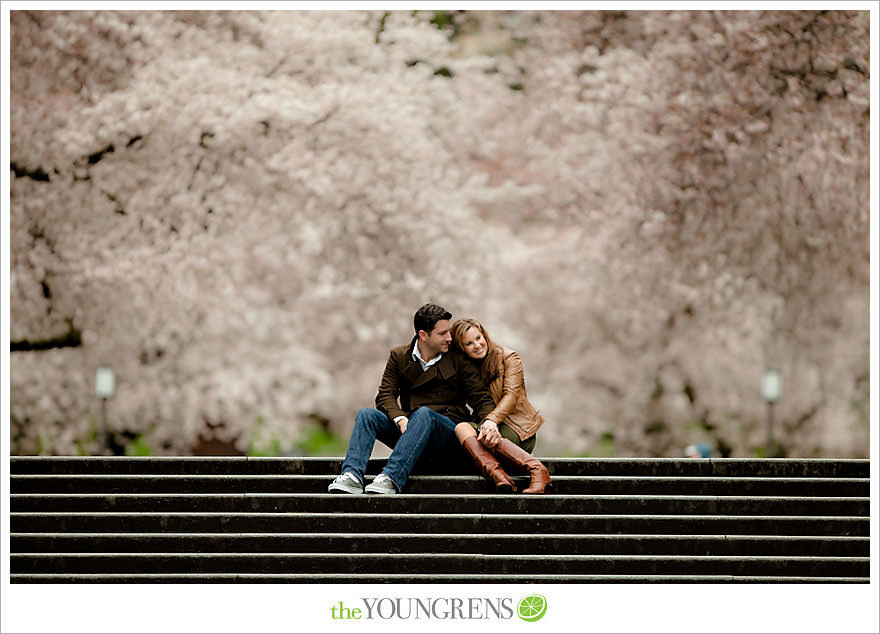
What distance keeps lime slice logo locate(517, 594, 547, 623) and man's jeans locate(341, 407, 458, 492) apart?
93cm

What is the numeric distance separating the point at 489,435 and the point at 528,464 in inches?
10.7

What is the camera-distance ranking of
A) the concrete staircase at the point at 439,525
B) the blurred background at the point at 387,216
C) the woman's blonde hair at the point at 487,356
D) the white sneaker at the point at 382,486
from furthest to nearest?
the blurred background at the point at 387,216, the woman's blonde hair at the point at 487,356, the white sneaker at the point at 382,486, the concrete staircase at the point at 439,525

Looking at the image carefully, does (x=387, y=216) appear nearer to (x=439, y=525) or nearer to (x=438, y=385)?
(x=438, y=385)

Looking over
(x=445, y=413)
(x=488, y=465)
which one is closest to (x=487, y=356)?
(x=445, y=413)

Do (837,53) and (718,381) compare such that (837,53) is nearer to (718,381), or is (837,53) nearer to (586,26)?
(586,26)

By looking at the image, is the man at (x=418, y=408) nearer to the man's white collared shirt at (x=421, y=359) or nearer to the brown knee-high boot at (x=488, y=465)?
the man's white collared shirt at (x=421, y=359)

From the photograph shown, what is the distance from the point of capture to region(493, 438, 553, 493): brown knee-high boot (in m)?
5.68

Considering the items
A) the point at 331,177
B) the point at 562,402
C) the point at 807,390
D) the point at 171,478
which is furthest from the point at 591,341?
the point at 171,478

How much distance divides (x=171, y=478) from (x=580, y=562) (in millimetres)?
2345

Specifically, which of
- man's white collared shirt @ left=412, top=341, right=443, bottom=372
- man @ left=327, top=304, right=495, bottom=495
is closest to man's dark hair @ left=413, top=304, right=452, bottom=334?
man @ left=327, top=304, right=495, bottom=495

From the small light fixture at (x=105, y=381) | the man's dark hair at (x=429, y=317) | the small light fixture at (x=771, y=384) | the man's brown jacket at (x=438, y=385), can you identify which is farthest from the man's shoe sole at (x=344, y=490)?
the small light fixture at (x=771, y=384)

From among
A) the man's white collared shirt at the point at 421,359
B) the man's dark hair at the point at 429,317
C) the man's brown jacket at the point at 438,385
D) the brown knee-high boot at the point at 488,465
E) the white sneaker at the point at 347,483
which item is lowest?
the white sneaker at the point at 347,483

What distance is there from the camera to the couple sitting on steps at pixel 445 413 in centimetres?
564

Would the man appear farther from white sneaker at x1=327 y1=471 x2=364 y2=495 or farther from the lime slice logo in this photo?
the lime slice logo
